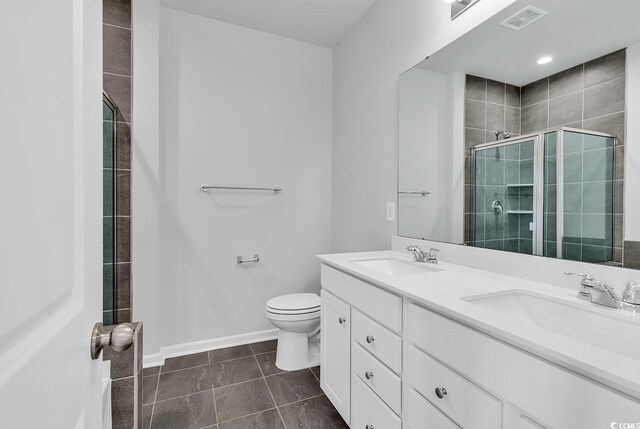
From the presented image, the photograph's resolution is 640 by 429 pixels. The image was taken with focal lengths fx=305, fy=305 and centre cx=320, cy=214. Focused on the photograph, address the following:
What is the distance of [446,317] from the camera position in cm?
90

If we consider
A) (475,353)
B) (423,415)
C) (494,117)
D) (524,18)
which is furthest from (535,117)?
(423,415)

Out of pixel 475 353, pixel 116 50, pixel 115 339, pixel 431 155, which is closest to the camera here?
pixel 115 339

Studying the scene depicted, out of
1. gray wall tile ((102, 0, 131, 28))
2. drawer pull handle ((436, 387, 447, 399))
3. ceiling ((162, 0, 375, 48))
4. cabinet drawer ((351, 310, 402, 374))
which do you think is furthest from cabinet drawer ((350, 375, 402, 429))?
gray wall tile ((102, 0, 131, 28))

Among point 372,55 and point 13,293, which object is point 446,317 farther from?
point 372,55

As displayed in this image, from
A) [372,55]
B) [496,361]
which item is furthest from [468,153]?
[372,55]

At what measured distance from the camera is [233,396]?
184cm

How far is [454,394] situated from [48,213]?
0.99 m

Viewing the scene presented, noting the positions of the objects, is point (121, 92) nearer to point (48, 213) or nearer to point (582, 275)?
point (48, 213)

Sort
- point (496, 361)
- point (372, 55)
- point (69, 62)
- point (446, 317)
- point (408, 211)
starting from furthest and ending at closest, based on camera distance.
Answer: point (372, 55) → point (408, 211) → point (446, 317) → point (496, 361) → point (69, 62)

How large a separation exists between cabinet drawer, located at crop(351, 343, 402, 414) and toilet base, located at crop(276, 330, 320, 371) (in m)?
0.82

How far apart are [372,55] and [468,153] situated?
1.21 metres

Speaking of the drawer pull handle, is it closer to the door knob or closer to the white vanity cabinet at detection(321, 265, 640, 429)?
the white vanity cabinet at detection(321, 265, 640, 429)

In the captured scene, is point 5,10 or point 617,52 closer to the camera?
point 5,10

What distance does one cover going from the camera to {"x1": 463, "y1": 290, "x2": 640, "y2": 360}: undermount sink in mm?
808
